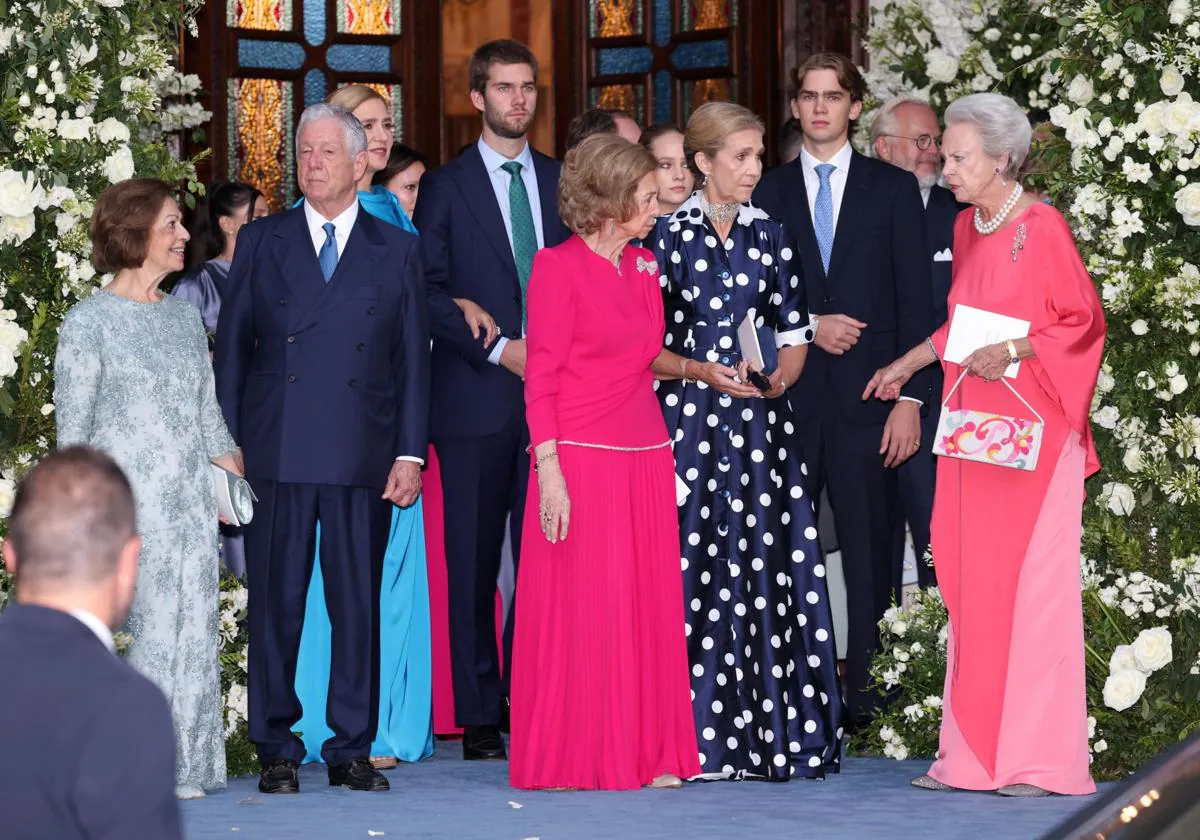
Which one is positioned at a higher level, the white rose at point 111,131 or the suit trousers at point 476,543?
the white rose at point 111,131

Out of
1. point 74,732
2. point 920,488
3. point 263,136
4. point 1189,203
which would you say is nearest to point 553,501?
point 920,488

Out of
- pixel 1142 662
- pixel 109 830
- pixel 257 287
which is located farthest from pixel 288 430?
pixel 109 830

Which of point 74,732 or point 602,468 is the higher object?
point 602,468

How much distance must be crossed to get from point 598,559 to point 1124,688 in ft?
4.86

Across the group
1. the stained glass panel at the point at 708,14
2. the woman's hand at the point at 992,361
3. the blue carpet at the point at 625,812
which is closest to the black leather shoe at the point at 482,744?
the blue carpet at the point at 625,812

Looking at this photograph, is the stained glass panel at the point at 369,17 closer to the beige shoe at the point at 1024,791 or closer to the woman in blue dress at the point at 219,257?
the woman in blue dress at the point at 219,257

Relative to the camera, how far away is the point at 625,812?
5078mm

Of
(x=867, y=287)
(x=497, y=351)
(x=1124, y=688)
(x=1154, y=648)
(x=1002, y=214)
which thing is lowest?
(x=1124, y=688)

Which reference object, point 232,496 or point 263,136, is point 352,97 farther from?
point 263,136

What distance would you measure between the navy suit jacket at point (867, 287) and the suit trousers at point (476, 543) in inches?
38.5

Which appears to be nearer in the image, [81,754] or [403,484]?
[81,754]

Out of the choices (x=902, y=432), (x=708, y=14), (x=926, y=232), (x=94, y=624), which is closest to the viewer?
(x=94, y=624)

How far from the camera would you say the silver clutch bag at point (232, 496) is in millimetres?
5410

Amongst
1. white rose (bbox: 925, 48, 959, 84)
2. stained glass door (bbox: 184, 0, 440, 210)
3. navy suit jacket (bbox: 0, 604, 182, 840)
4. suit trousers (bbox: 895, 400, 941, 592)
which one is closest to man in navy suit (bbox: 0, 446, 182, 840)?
navy suit jacket (bbox: 0, 604, 182, 840)
